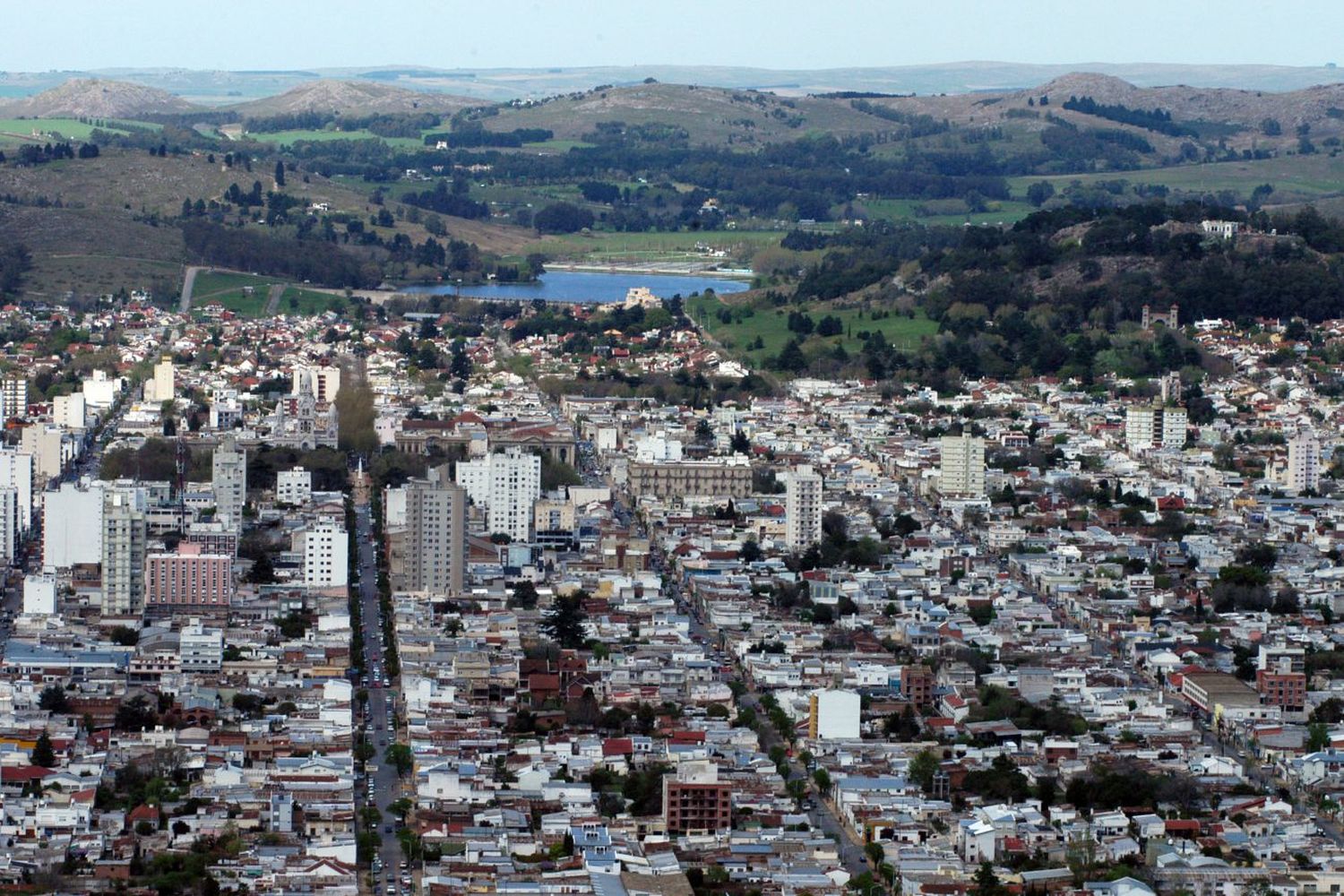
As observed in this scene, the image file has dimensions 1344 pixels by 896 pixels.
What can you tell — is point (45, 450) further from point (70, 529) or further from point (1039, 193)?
point (1039, 193)

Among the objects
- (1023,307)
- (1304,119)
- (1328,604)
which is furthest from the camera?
(1304,119)

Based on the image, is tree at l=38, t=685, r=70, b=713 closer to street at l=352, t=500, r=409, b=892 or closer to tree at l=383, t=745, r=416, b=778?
street at l=352, t=500, r=409, b=892

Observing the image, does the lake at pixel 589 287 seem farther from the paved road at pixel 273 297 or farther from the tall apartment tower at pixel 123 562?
the tall apartment tower at pixel 123 562

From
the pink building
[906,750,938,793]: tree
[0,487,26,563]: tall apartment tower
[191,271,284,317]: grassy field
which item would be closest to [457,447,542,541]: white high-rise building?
the pink building

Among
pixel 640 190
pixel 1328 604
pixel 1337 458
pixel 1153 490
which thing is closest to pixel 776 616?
pixel 1328 604

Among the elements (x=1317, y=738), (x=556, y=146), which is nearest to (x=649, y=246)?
(x=556, y=146)

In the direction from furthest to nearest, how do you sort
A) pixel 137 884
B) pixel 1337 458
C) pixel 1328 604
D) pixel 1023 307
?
pixel 1023 307, pixel 1337 458, pixel 1328 604, pixel 137 884

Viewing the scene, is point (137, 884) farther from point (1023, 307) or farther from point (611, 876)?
point (1023, 307)

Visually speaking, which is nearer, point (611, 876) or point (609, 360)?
point (611, 876)
